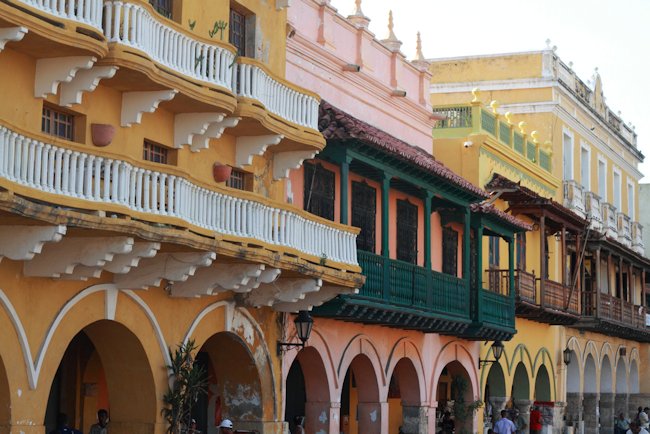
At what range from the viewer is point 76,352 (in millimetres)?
21547

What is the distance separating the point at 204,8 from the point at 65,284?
503cm

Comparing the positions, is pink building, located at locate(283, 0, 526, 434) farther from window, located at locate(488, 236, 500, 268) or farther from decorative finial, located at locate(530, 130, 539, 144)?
decorative finial, located at locate(530, 130, 539, 144)

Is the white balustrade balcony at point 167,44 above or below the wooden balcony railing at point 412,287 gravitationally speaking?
above

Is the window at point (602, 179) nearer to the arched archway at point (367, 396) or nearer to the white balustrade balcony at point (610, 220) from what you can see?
the white balustrade balcony at point (610, 220)

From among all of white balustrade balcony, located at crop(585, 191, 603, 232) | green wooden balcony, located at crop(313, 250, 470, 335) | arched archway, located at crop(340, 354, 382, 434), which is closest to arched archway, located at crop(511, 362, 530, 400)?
green wooden balcony, located at crop(313, 250, 470, 335)

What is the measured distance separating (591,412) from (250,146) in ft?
77.9

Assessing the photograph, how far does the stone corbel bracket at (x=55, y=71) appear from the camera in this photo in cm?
1558

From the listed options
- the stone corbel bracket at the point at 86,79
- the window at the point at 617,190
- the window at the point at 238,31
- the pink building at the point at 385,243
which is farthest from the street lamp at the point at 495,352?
the window at the point at 617,190

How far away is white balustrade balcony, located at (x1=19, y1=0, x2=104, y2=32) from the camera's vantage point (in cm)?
1484

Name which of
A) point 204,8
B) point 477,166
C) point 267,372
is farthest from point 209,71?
point 477,166

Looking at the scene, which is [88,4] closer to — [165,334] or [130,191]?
[130,191]

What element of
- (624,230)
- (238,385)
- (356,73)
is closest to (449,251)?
(356,73)

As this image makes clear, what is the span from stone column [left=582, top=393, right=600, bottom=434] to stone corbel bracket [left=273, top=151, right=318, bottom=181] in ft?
72.5

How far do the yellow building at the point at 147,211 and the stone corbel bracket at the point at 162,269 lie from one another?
0.02 m
